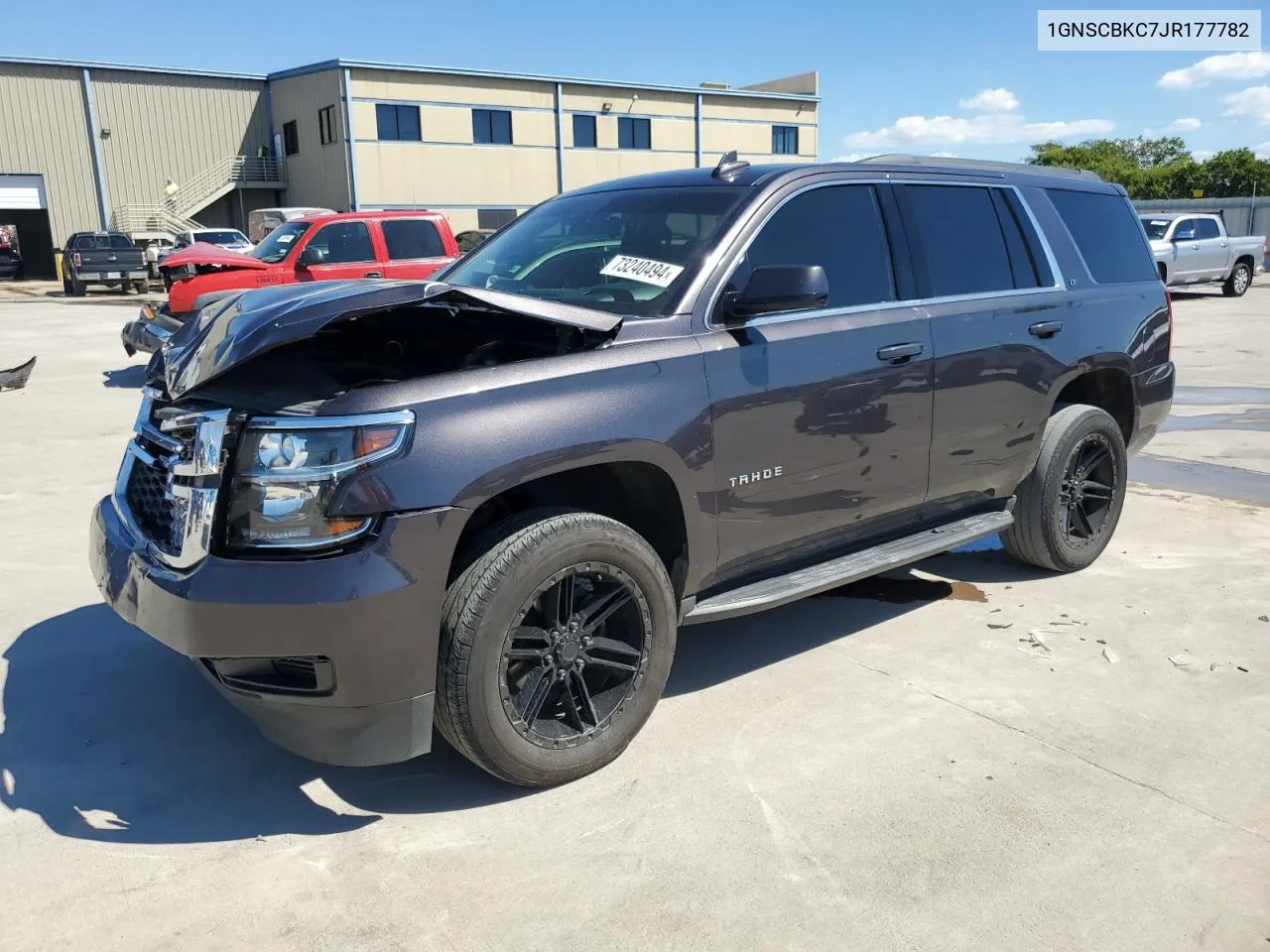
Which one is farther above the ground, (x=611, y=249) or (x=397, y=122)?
(x=397, y=122)

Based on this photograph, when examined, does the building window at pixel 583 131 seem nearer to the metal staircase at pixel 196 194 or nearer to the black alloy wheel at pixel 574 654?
the metal staircase at pixel 196 194

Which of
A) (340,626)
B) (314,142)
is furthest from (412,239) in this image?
(314,142)

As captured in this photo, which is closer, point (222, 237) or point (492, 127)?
point (222, 237)

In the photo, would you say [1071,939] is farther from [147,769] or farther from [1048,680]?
[147,769]

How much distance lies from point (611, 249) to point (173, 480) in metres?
A: 1.79

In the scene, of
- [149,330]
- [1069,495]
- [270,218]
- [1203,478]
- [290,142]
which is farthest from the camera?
[290,142]

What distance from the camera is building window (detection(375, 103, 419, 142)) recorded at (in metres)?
39.7

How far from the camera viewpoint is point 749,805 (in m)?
3.10

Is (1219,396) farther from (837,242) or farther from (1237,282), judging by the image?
(1237,282)

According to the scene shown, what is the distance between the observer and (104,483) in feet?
22.3

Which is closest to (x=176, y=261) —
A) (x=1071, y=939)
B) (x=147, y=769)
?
(x=147, y=769)

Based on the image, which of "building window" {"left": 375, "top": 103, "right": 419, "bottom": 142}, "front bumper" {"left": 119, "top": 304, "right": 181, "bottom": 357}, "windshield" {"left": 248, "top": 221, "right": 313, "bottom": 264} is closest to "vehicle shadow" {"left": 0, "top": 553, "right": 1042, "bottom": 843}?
"front bumper" {"left": 119, "top": 304, "right": 181, "bottom": 357}

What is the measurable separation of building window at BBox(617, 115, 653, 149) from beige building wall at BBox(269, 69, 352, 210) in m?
11.7

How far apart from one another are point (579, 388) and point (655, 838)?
4.37 ft
